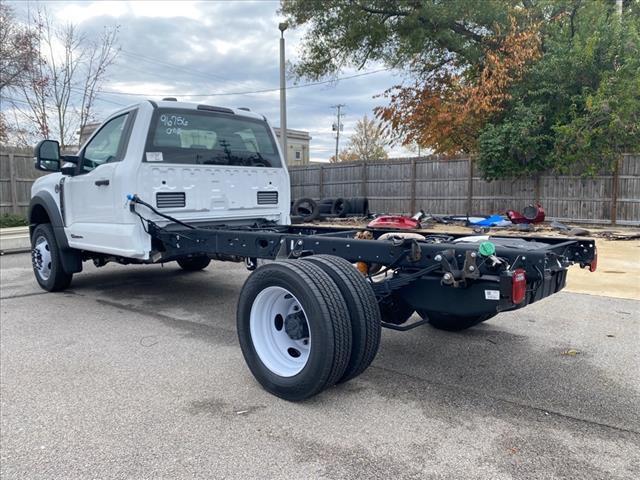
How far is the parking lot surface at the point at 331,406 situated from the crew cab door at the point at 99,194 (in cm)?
99

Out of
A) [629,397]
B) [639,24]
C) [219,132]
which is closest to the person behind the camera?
[629,397]

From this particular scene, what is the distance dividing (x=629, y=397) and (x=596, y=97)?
558 inches

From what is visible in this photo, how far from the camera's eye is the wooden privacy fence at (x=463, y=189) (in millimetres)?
15836

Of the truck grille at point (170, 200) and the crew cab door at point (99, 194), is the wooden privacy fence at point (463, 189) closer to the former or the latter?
the truck grille at point (170, 200)

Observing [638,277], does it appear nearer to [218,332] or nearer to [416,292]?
[416,292]

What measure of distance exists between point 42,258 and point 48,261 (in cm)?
17

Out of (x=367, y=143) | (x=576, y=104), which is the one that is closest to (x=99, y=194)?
(x=576, y=104)

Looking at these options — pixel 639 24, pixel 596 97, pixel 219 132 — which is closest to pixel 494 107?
pixel 596 97

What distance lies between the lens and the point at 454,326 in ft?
16.4

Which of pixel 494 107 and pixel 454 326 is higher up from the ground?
pixel 494 107

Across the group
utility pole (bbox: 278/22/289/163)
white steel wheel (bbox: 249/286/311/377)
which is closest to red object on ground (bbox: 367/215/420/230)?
white steel wheel (bbox: 249/286/311/377)

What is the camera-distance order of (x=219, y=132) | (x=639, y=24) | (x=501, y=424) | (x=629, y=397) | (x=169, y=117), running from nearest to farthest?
(x=501, y=424) → (x=629, y=397) → (x=169, y=117) → (x=219, y=132) → (x=639, y=24)

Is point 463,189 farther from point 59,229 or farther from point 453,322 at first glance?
point 59,229

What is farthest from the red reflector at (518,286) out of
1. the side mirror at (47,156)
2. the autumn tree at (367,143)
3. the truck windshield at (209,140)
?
the autumn tree at (367,143)
